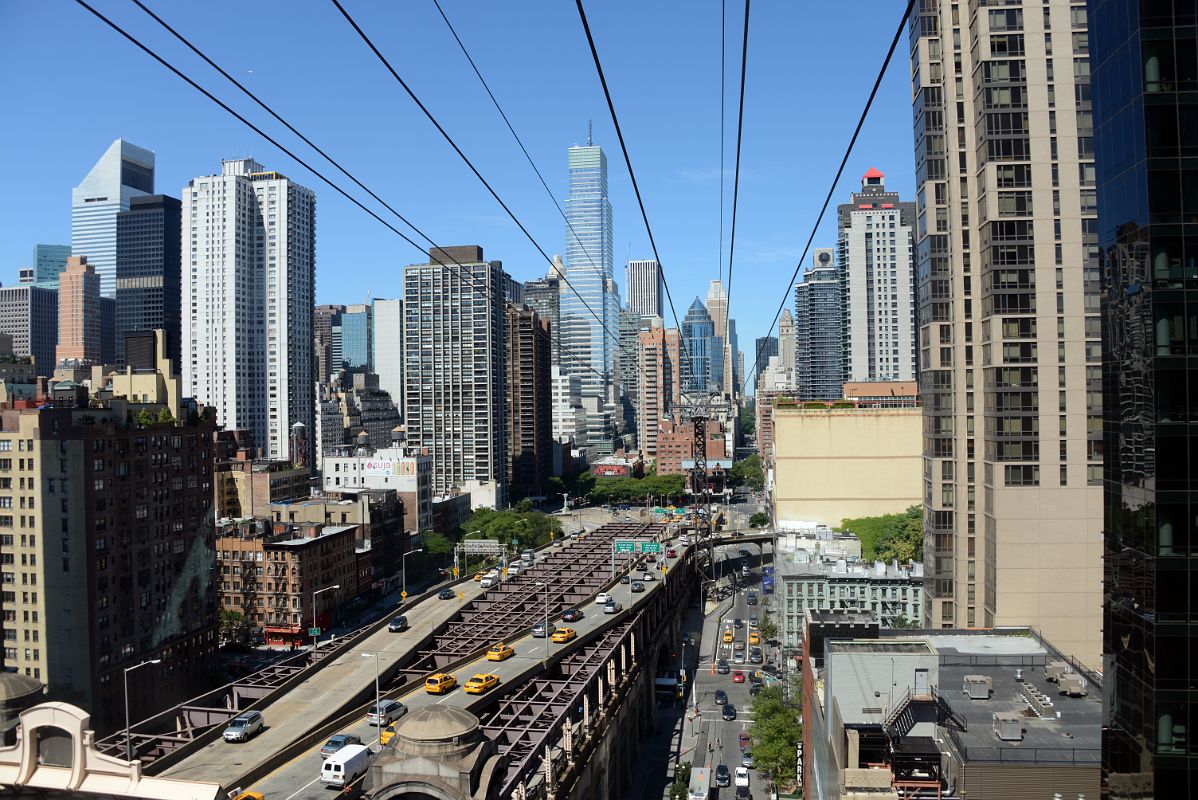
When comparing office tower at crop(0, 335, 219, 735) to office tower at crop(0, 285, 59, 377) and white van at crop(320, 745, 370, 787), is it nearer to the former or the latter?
white van at crop(320, 745, 370, 787)

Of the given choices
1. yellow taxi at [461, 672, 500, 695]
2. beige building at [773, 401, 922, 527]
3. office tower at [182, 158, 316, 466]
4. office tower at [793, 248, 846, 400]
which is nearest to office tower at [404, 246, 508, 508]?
office tower at [182, 158, 316, 466]

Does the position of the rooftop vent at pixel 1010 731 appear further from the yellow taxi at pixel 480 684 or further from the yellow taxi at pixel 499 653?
the yellow taxi at pixel 499 653

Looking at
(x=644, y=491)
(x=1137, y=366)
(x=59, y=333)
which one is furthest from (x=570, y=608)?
(x=59, y=333)

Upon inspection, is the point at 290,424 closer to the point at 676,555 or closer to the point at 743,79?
the point at 676,555

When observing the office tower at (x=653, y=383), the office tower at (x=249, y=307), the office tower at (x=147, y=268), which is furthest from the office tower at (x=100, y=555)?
the office tower at (x=147, y=268)

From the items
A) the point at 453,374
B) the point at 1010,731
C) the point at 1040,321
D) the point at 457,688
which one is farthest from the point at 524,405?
the point at 1010,731

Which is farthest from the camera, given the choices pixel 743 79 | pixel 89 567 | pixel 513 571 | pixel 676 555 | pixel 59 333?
pixel 59 333

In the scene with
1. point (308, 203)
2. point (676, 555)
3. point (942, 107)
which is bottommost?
point (676, 555)
